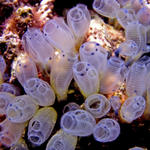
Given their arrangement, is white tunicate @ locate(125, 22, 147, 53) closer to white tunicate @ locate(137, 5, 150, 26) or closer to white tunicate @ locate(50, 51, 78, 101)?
white tunicate @ locate(137, 5, 150, 26)

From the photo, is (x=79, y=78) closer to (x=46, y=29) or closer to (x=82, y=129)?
(x=82, y=129)

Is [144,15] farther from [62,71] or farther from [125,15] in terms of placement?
[62,71]

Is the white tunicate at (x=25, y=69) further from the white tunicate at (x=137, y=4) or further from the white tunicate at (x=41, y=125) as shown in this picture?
the white tunicate at (x=137, y=4)

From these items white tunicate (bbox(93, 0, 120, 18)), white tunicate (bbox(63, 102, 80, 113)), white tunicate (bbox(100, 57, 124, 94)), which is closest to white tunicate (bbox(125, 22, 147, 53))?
white tunicate (bbox(93, 0, 120, 18))

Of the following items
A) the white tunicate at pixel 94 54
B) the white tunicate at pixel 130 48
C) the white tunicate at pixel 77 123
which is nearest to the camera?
the white tunicate at pixel 77 123

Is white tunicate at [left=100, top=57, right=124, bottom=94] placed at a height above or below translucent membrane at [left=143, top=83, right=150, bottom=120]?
above

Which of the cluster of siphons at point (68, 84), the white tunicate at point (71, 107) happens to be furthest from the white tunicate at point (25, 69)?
the white tunicate at point (71, 107)

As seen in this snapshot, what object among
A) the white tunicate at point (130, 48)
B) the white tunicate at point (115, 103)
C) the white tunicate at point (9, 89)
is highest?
the white tunicate at point (130, 48)

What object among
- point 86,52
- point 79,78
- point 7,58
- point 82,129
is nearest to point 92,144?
point 82,129
